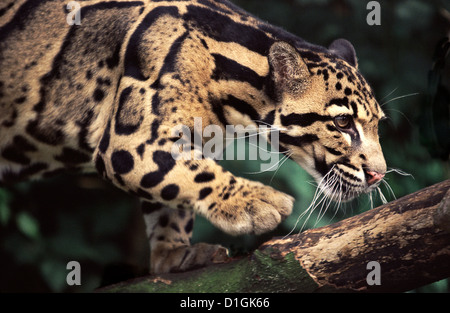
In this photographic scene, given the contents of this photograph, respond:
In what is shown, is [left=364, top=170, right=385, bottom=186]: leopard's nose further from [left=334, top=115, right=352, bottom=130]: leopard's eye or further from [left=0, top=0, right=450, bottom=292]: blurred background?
[left=0, top=0, right=450, bottom=292]: blurred background

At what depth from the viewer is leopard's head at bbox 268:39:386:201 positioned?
2832 mm

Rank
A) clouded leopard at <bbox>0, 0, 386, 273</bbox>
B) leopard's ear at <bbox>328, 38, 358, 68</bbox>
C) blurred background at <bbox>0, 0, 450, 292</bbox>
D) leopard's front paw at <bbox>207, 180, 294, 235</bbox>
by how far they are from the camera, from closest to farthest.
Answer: leopard's front paw at <bbox>207, 180, 294, 235</bbox> → clouded leopard at <bbox>0, 0, 386, 273</bbox> → leopard's ear at <bbox>328, 38, 358, 68</bbox> → blurred background at <bbox>0, 0, 450, 292</bbox>

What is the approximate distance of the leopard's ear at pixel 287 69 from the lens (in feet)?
9.25

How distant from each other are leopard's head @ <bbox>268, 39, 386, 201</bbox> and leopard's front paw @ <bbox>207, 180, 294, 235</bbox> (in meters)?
0.27

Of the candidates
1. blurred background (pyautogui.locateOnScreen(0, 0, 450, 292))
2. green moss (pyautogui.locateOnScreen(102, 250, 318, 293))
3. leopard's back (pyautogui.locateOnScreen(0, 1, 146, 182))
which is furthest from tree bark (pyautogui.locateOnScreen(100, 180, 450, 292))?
blurred background (pyautogui.locateOnScreen(0, 0, 450, 292))

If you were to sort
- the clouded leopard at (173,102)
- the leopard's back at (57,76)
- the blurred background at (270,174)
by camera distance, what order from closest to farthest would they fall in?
the clouded leopard at (173,102) < the leopard's back at (57,76) < the blurred background at (270,174)

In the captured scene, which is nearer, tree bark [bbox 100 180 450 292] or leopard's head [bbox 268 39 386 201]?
tree bark [bbox 100 180 450 292]

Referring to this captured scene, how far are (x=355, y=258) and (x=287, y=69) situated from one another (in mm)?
964

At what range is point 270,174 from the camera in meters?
4.10

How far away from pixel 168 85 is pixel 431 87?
6.72ft

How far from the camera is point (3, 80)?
10.3 feet

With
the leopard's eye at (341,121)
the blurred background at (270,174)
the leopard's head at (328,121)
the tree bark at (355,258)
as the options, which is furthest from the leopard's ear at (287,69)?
the blurred background at (270,174)

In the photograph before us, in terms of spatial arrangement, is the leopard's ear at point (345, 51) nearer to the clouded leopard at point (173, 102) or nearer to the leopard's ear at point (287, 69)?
the clouded leopard at point (173, 102)

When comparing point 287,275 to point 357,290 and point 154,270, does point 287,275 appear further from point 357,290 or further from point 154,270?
point 154,270
